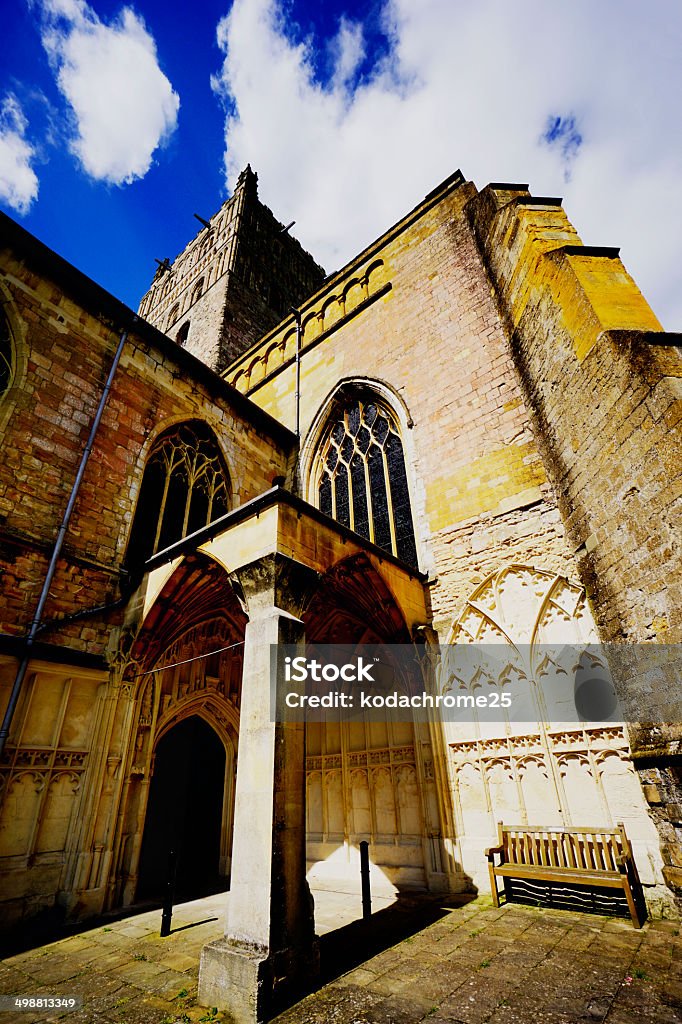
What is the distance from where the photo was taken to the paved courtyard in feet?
8.93

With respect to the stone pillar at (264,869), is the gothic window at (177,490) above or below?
above

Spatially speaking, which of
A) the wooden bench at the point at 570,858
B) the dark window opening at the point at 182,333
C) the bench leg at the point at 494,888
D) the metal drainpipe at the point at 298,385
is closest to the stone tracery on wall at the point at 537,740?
the wooden bench at the point at 570,858

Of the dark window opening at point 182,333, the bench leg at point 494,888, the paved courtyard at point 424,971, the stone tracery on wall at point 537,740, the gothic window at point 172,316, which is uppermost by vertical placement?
the gothic window at point 172,316

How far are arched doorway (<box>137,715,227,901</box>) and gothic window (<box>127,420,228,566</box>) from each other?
120 inches

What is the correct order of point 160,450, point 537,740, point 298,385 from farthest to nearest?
1. point 298,385
2. point 160,450
3. point 537,740

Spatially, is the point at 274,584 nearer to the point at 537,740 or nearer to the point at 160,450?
the point at 537,740

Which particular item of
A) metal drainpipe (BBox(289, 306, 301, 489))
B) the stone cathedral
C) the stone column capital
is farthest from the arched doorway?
metal drainpipe (BBox(289, 306, 301, 489))

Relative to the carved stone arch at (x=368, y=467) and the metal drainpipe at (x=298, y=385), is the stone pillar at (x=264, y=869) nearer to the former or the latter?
the carved stone arch at (x=368, y=467)

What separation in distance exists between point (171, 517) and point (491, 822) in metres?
6.37

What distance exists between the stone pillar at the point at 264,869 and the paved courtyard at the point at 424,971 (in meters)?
0.14

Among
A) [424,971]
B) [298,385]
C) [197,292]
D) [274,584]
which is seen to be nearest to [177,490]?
[274,584]

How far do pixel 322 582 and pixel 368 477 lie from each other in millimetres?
4664

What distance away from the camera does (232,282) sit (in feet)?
58.1

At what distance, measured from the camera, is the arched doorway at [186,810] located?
6762 mm
